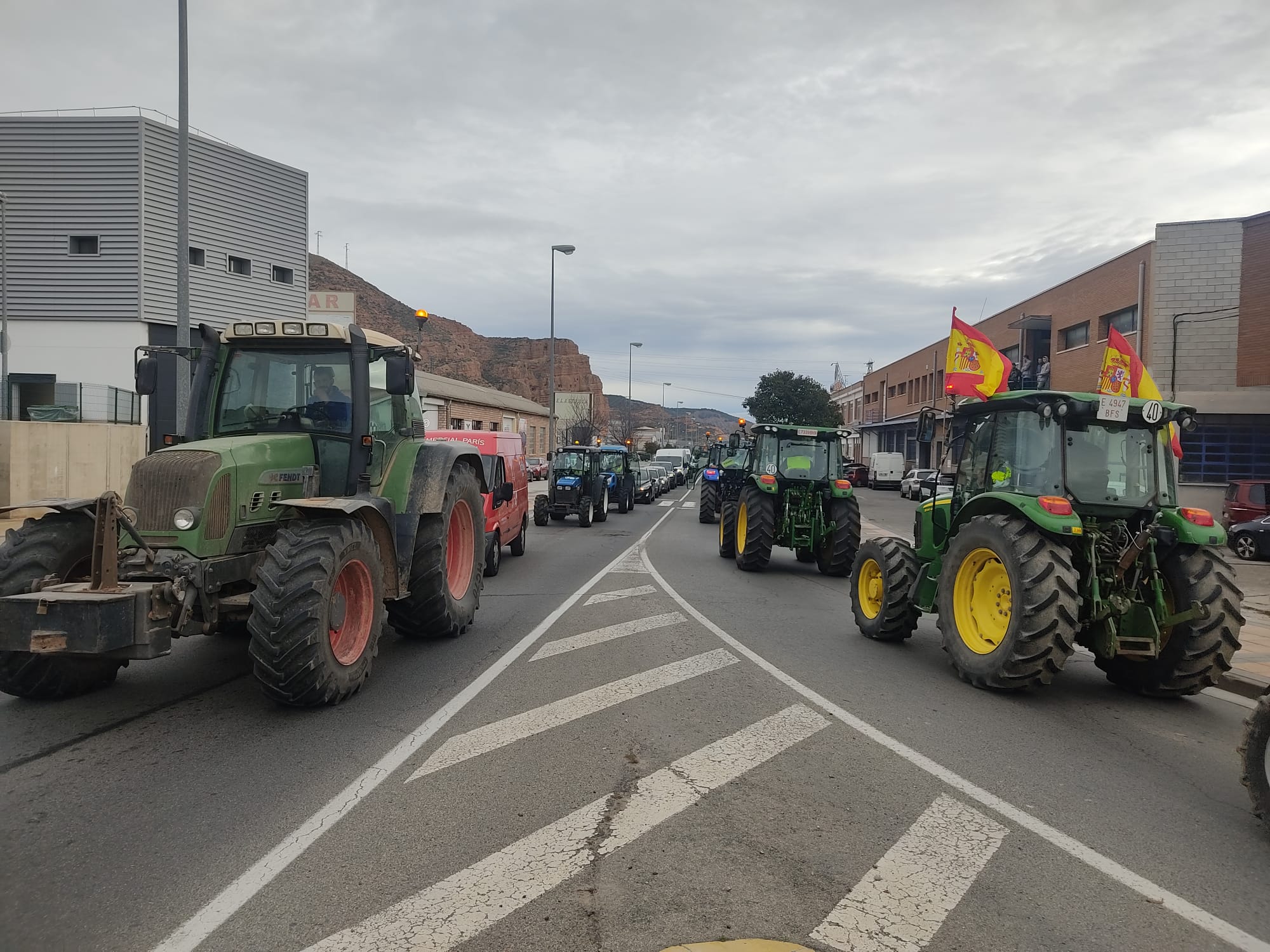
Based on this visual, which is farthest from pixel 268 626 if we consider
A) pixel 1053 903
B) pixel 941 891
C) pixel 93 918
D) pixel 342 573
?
pixel 1053 903

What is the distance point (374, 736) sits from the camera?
5.34m

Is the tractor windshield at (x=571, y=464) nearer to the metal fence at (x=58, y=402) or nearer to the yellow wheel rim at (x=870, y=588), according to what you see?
the metal fence at (x=58, y=402)

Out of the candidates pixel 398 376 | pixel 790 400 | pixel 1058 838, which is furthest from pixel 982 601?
pixel 790 400

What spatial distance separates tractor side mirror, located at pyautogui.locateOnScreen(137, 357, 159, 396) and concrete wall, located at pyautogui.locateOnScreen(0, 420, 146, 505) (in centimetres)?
1527

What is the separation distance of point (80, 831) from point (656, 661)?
4.53 m

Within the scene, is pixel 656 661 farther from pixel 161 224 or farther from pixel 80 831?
pixel 161 224

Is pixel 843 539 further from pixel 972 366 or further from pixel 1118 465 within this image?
pixel 1118 465

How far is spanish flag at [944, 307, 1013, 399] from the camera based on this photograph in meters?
7.88

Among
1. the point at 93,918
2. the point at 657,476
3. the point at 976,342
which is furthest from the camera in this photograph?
the point at 657,476

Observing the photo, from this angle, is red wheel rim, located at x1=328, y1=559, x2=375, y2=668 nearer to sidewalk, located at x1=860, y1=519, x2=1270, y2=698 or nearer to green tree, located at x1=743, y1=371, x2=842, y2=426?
sidewalk, located at x1=860, y1=519, x2=1270, y2=698

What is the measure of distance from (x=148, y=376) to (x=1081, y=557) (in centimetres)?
740

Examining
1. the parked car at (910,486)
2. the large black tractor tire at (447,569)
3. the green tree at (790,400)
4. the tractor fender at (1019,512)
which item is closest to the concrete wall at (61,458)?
the large black tractor tire at (447,569)

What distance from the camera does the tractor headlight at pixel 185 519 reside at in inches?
213

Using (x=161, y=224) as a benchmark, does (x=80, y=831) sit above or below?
below
